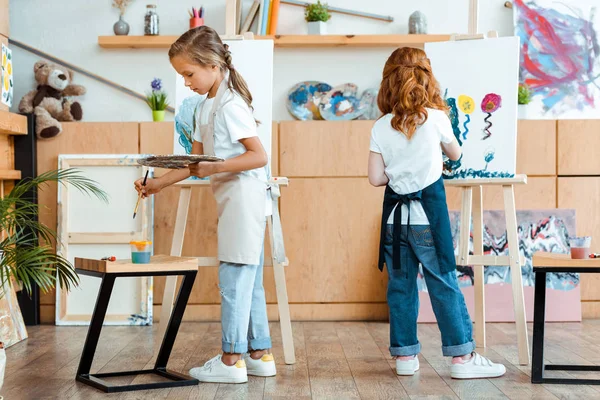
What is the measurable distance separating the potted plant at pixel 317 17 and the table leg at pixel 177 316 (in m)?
2.41

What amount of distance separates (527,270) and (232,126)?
8.17ft

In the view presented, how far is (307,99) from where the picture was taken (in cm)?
498

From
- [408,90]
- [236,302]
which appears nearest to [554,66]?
[408,90]

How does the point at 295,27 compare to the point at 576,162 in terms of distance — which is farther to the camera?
the point at 295,27

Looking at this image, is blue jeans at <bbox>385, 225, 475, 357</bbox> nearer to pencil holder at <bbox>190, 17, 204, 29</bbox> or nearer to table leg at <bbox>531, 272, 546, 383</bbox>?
table leg at <bbox>531, 272, 546, 383</bbox>

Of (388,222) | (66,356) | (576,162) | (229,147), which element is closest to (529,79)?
(576,162)

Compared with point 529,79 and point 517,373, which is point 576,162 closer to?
point 529,79

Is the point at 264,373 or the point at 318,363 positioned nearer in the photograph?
the point at 264,373

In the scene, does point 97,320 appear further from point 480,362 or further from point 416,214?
point 480,362

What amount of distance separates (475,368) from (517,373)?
0.24 m

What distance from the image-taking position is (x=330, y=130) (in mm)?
4695

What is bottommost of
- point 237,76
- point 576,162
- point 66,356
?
point 66,356

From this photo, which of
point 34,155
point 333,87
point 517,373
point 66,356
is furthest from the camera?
point 333,87

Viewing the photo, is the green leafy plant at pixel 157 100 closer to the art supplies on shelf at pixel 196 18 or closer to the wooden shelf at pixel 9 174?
the art supplies on shelf at pixel 196 18
